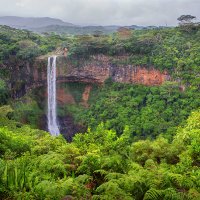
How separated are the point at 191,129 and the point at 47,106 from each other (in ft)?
93.9

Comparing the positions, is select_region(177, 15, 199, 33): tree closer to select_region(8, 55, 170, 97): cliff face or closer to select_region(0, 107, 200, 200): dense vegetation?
select_region(8, 55, 170, 97): cliff face

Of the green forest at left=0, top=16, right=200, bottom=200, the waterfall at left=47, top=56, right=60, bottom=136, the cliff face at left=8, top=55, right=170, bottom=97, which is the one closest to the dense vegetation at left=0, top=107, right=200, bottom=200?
the green forest at left=0, top=16, right=200, bottom=200

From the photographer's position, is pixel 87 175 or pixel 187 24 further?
pixel 187 24

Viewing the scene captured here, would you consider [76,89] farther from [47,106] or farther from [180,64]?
[180,64]

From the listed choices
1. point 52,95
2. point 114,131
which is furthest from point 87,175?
point 52,95

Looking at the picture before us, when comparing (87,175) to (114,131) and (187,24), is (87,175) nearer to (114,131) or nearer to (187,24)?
(114,131)

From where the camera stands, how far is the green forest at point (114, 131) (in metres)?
8.86

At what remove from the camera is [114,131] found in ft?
53.9

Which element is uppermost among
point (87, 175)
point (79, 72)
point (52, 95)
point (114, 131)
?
point (79, 72)

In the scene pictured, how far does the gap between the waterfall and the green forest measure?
953mm

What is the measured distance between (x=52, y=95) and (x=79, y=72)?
176 inches

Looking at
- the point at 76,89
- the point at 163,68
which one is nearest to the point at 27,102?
the point at 76,89

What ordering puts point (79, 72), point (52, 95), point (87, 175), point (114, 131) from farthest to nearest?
point (52, 95) → point (79, 72) → point (114, 131) → point (87, 175)

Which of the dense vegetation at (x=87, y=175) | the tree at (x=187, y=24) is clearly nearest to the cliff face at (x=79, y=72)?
the tree at (x=187, y=24)
